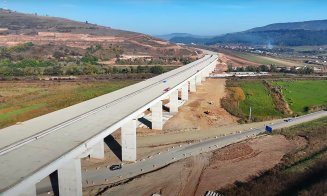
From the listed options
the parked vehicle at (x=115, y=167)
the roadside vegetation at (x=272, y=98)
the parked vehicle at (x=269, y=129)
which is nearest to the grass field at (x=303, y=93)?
the roadside vegetation at (x=272, y=98)

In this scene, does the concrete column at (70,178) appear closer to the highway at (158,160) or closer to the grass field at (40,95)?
the highway at (158,160)

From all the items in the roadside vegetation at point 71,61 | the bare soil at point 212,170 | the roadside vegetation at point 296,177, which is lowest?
the bare soil at point 212,170

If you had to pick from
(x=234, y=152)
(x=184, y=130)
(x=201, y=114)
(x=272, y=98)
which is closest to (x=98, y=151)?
(x=234, y=152)

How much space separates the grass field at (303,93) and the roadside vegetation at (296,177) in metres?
19.8

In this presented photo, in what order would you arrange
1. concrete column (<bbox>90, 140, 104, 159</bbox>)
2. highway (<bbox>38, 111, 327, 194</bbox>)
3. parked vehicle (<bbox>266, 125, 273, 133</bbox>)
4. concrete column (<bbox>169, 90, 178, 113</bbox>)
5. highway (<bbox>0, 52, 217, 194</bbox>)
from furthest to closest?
concrete column (<bbox>169, 90, 178, 113</bbox>) < parked vehicle (<bbox>266, 125, 273, 133</bbox>) < concrete column (<bbox>90, 140, 104, 159</bbox>) < highway (<bbox>38, 111, 327, 194</bbox>) < highway (<bbox>0, 52, 217, 194</bbox>)

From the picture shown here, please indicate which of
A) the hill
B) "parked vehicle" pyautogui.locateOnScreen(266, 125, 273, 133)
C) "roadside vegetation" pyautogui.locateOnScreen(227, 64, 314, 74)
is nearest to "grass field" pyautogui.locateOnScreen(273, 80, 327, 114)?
"parked vehicle" pyautogui.locateOnScreen(266, 125, 273, 133)

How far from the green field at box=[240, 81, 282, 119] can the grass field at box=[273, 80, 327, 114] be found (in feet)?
10.8

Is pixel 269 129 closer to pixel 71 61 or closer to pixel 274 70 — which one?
pixel 274 70

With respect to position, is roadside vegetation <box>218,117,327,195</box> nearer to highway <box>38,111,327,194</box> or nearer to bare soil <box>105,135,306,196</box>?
bare soil <box>105,135,306,196</box>

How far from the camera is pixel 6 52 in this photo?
369ft

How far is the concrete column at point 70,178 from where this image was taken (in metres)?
23.2

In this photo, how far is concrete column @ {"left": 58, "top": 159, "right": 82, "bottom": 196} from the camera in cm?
2316

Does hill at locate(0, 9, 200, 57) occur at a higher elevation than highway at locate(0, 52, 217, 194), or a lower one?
higher

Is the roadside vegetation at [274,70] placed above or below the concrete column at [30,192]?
below
